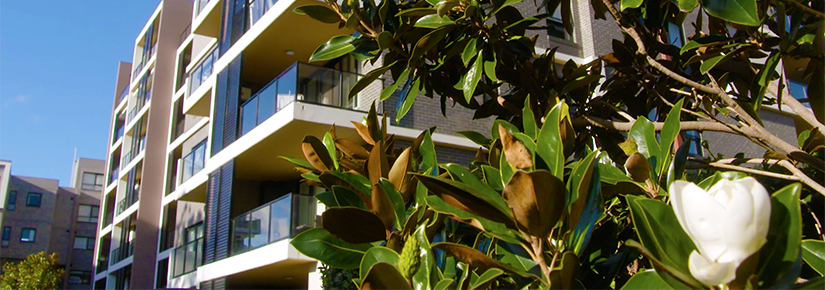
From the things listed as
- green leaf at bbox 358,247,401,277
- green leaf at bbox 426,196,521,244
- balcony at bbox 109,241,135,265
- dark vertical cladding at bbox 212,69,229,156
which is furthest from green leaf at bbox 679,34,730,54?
balcony at bbox 109,241,135,265

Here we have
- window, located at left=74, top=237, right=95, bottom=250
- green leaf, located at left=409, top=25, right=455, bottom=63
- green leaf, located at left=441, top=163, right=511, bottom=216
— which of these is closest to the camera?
green leaf, located at left=441, top=163, right=511, bottom=216

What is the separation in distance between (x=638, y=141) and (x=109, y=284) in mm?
32332

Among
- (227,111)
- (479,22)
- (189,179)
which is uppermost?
(227,111)

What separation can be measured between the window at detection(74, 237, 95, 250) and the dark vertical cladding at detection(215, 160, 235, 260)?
42.0 m

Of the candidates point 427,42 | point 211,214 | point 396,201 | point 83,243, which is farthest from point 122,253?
point 396,201

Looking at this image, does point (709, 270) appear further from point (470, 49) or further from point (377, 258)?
point (470, 49)

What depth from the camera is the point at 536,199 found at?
1130 millimetres

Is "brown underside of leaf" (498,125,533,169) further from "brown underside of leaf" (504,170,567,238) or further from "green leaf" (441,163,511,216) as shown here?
"brown underside of leaf" (504,170,567,238)

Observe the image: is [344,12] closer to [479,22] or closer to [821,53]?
[479,22]

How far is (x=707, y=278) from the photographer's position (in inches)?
33.6

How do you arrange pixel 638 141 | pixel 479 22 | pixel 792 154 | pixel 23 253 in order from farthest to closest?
pixel 23 253, pixel 479 22, pixel 792 154, pixel 638 141

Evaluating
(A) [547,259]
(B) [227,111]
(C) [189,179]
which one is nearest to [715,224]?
(A) [547,259]

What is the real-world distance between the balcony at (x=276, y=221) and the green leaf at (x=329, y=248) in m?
9.87

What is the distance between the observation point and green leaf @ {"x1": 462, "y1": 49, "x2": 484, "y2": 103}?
2.53m
